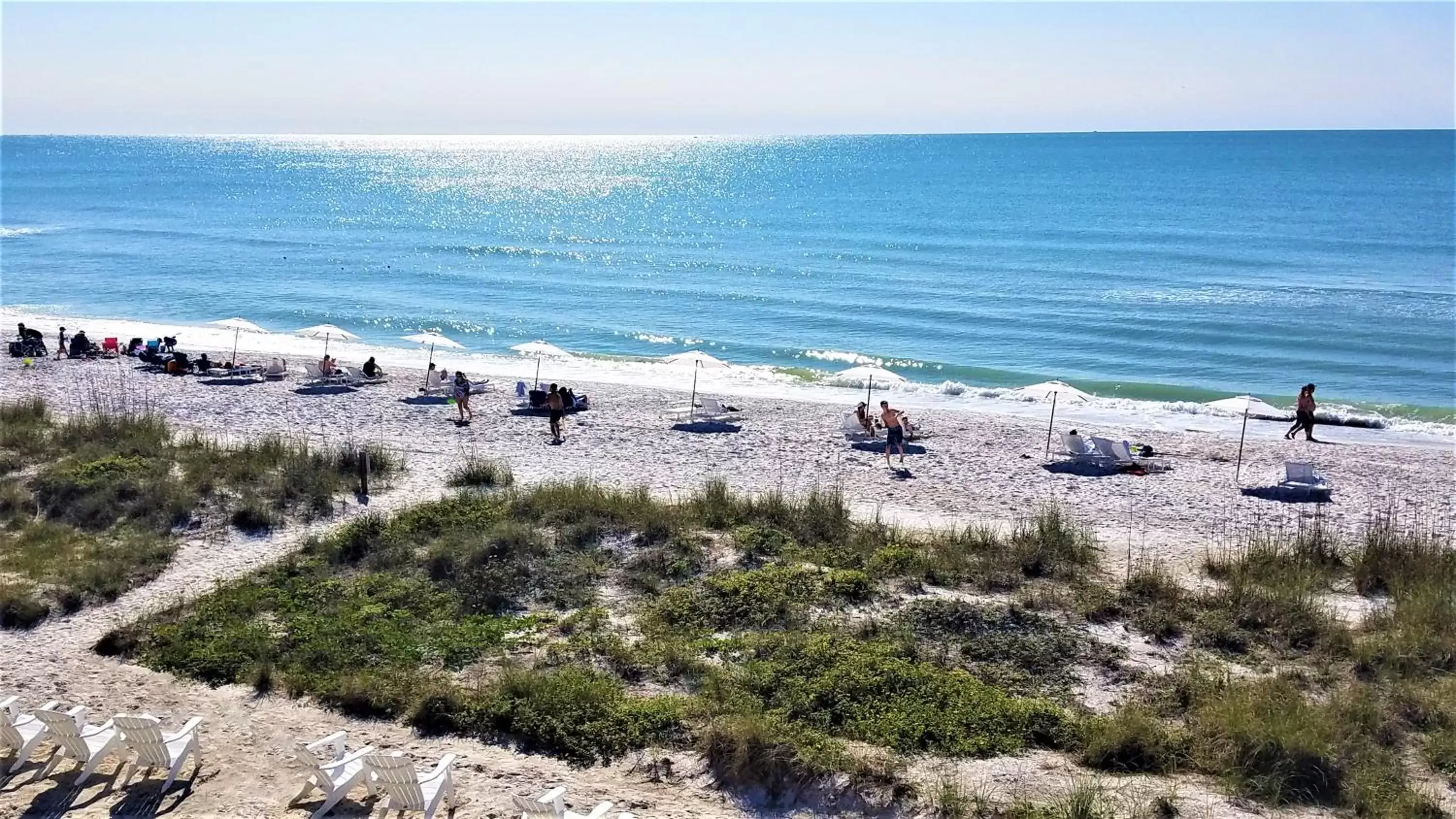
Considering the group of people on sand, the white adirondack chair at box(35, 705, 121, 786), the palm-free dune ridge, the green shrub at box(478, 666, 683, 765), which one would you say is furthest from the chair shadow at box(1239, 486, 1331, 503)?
the white adirondack chair at box(35, 705, 121, 786)

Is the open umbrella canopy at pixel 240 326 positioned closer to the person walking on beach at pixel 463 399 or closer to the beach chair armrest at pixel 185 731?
the person walking on beach at pixel 463 399

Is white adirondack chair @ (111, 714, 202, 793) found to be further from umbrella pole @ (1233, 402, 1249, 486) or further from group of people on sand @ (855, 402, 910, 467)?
umbrella pole @ (1233, 402, 1249, 486)

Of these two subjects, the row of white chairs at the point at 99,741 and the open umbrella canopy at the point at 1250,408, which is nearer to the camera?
the row of white chairs at the point at 99,741

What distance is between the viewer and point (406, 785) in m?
8.15

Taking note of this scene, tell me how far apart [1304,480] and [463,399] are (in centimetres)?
1551

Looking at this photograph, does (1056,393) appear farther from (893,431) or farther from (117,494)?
(117,494)

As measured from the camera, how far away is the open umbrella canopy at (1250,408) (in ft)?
68.9

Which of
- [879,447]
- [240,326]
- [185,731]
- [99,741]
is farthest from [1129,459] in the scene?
[240,326]

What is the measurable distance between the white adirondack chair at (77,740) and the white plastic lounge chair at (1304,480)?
1712cm

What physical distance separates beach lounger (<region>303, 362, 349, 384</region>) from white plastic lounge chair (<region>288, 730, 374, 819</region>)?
1857 centimetres

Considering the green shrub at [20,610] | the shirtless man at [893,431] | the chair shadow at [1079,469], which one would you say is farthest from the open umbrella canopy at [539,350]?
the green shrub at [20,610]

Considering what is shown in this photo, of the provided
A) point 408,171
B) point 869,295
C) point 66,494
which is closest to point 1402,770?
point 66,494

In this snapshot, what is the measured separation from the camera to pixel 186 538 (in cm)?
1405

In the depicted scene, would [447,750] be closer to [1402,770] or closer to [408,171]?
[1402,770]
